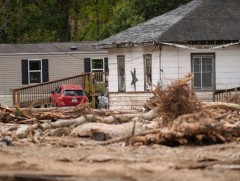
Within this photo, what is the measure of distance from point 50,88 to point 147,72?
13.4 metres

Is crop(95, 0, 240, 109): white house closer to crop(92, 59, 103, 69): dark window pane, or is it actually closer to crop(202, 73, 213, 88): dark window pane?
crop(202, 73, 213, 88): dark window pane

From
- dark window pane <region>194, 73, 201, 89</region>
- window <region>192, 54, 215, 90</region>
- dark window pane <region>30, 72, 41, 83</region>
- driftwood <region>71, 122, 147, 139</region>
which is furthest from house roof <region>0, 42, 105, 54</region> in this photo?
driftwood <region>71, 122, 147, 139</region>

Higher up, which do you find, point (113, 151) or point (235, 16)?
point (235, 16)

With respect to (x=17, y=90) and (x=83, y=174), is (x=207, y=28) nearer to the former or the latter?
(x=17, y=90)

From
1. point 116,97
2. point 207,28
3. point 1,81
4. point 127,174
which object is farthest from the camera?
point 1,81

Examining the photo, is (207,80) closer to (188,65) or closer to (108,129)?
(188,65)

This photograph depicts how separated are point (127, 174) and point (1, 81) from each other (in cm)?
3696

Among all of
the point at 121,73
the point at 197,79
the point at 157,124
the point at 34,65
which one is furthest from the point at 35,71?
the point at 157,124

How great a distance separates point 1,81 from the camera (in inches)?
2023

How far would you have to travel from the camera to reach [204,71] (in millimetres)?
36906

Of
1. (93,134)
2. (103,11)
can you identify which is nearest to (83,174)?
(93,134)

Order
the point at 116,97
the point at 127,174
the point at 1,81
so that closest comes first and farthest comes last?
the point at 127,174 → the point at 116,97 → the point at 1,81

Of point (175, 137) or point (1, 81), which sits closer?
point (175, 137)

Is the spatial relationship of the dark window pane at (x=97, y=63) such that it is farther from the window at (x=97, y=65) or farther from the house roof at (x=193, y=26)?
the house roof at (x=193, y=26)
